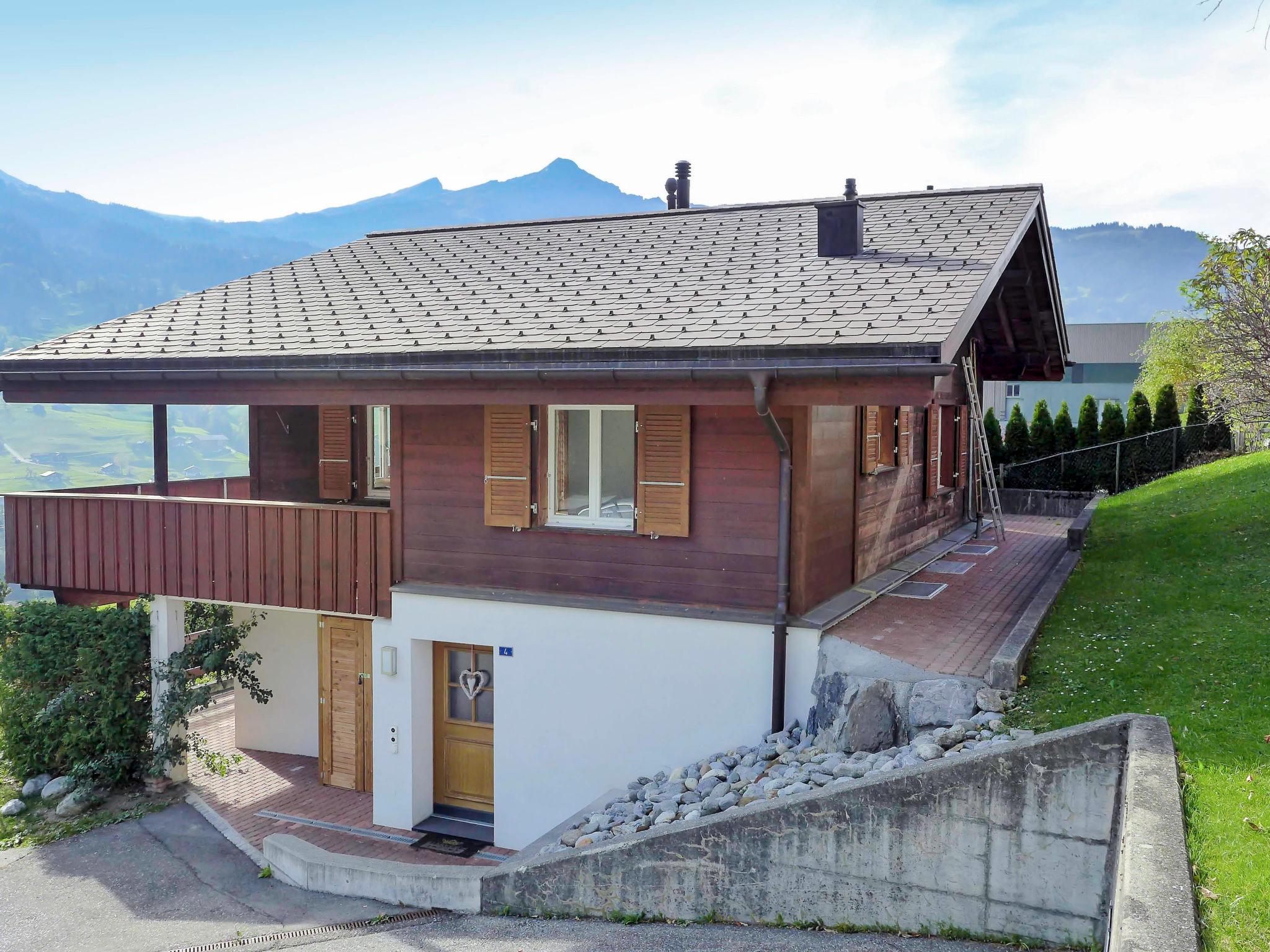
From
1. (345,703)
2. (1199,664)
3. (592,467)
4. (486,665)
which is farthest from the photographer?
(345,703)

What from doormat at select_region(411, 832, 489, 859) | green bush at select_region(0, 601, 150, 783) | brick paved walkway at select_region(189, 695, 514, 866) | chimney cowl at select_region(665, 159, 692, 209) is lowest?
brick paved walkway at select_region(189, 695, 514, 866)

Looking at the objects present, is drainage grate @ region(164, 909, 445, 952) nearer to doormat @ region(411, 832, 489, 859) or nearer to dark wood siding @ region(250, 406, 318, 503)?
doormat @ region(411, 832, 489, 859)

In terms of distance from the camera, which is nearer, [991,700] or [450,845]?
[991,700]

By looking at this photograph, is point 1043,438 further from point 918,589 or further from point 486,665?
point 486,665

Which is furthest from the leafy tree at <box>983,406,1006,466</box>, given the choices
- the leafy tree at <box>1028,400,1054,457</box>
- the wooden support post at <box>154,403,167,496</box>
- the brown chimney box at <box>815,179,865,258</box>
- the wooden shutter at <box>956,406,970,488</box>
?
the wooden support post at <box>154,403,167,496</box>

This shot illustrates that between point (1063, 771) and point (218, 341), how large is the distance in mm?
8629

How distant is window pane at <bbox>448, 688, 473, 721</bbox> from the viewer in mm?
9898

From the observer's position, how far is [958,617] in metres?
9.16

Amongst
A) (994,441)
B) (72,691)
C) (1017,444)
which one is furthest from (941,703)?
(994,441)

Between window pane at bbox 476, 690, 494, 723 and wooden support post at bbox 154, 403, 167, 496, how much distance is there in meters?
4.35

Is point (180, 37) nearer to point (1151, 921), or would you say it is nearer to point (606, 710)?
point (606, 710)

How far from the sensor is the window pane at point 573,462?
918 centimetres

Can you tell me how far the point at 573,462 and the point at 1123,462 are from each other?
620 inches

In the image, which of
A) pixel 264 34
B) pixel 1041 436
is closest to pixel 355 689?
pixel 1041 436
